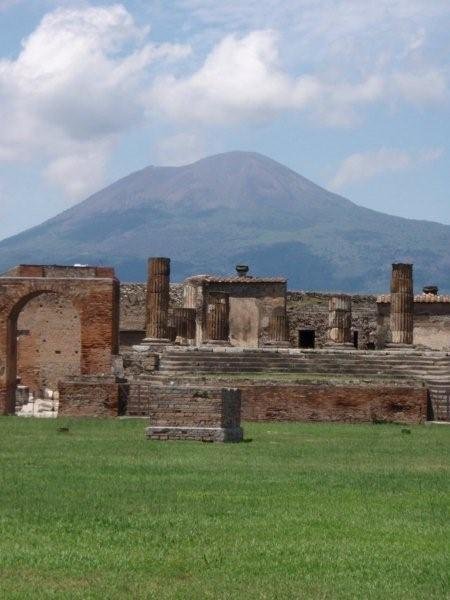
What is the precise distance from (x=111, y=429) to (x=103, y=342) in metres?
8.32

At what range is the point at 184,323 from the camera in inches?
2012

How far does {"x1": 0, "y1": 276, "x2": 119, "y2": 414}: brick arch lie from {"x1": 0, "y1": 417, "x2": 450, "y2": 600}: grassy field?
44.5ft

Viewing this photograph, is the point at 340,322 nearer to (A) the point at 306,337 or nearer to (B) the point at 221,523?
(A) the point at 306,337

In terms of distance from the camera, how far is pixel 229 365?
3497cm

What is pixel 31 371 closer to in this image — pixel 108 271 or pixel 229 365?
pixel 108 271

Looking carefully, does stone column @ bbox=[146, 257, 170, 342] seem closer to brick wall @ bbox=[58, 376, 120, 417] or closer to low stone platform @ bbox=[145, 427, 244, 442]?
brick wall @ bbox=[58, 376, 120, 417]

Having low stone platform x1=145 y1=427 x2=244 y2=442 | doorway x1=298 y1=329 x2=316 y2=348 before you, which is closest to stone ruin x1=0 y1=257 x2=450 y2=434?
low stone platform x1=145 y1=427 x2=244 y2=442

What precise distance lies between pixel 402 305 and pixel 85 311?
15398mm

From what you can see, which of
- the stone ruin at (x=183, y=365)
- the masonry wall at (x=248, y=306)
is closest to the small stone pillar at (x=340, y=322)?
the stone ruin at (x=183, y=365)

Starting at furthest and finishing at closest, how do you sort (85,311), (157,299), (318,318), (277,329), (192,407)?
(318,318) → (277,329) → (157,299) → (85,311) → (192,407)

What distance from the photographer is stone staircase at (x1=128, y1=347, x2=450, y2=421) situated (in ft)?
114

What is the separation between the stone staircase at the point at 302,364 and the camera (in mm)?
34656

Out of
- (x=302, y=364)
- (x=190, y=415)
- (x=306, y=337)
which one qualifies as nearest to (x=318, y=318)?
(x=306, y=337)

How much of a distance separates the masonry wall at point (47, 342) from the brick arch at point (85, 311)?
1534 cm
